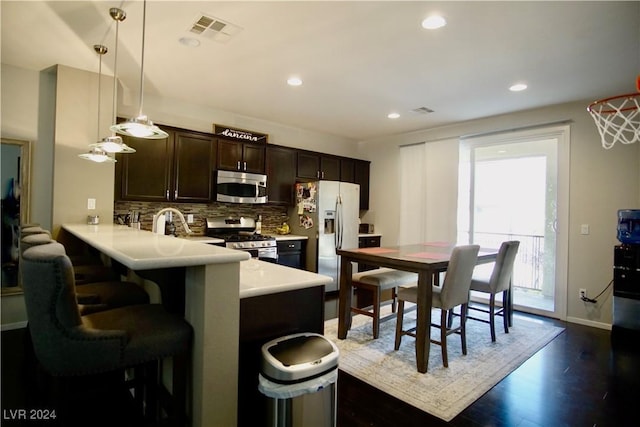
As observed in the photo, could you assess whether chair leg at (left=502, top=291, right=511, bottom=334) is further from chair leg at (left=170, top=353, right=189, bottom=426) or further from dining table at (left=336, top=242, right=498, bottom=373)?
chair leg at (left=170, top=353, right=189, bottom=426)

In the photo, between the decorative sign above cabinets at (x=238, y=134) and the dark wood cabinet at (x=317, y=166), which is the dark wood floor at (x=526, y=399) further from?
the dark wood cabinet at (x=317, y=166)

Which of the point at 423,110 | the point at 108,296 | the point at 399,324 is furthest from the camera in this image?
the point at 423,110

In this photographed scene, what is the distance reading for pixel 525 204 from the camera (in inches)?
182

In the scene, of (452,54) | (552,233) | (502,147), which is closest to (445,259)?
(452,54)

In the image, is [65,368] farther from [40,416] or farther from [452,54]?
[452,54]

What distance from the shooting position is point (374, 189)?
6.27m

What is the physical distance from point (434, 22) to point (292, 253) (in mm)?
3448

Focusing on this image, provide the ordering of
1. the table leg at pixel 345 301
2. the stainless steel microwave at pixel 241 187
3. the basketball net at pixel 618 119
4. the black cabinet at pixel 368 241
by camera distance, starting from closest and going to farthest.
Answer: the basketball net at pixel 618 119 → the table leg at pixel 345 301 → the stainless steel microwave at pixel 241 187 → the black cabinet at pixel 368 241

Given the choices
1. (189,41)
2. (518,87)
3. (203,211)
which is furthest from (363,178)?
(189,41)

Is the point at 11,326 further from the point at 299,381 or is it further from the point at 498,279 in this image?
the point at 498,279

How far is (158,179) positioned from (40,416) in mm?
2635

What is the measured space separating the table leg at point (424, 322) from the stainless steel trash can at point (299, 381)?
1.37 metres

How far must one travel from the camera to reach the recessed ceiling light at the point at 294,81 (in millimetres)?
3464

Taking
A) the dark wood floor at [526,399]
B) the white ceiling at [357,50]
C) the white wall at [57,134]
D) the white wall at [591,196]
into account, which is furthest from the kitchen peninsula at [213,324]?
the white wall at [591,196]
